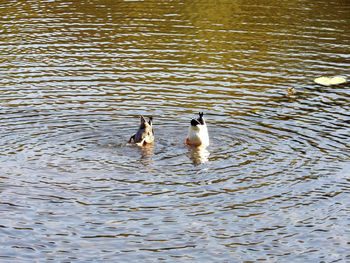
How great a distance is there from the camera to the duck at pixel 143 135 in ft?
57.3

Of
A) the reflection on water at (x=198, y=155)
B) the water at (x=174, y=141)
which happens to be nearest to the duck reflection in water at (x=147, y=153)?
the water at (x=174, y=141)

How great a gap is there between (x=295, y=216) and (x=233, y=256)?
2168mm

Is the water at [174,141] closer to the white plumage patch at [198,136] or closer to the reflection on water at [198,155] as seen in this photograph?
the reflection on water at [198,155]

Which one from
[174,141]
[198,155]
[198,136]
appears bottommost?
[198,155]

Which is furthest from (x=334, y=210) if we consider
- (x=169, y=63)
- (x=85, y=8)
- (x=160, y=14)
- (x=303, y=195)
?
(x=85, y=8)

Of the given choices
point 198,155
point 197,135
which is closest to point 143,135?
point 197,135

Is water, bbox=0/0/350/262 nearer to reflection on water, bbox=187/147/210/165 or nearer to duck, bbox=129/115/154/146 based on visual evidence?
reflection on water, bbox=187/147/210/165

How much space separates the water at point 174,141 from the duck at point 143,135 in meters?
0.23

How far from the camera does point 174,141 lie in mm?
18297

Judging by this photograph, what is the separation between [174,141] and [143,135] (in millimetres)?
1207

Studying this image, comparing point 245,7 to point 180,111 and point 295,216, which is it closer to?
point 180,111

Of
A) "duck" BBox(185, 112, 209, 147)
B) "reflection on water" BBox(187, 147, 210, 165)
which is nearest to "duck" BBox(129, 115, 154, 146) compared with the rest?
"duck" BBox(185, 112, 209, 147)

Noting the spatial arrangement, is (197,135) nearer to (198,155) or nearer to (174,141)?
(198,155)

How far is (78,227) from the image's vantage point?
1285cm
